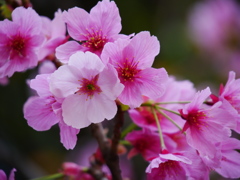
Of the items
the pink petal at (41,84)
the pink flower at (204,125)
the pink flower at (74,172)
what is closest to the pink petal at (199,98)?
the pink flower at (204,125)

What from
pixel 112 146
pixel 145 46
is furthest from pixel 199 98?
pixel 112 146

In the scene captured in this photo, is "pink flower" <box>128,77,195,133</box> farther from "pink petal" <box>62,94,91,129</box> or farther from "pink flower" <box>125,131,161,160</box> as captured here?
"pink petal" <box>62,94,91,129</box>

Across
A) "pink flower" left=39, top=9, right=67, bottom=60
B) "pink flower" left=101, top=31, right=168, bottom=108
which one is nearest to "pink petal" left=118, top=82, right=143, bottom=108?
"pink flower" left=101, top=31, right=168, bottom=108

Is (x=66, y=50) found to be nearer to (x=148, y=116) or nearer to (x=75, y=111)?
(x=75, y=111)

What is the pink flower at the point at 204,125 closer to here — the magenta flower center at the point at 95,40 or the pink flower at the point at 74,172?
the magenta flower center at the point at 95,40

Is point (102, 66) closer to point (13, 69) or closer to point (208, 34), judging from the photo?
point (13, 69)

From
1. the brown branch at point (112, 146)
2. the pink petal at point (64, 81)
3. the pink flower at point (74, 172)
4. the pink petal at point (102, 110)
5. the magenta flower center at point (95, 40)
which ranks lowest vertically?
the pink flower at point (74, 172)
